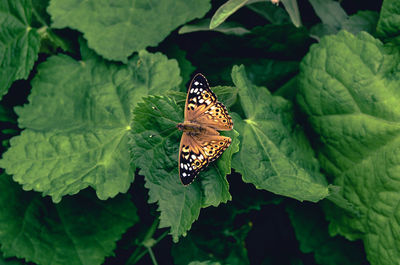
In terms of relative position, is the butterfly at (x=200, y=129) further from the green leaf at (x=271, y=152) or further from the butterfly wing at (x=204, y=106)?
the green leaf at (x=271, y=152)

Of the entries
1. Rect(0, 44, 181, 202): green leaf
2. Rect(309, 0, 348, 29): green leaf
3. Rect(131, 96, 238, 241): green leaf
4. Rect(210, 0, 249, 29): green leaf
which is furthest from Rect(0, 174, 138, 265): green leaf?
Rect(309, 0, 348, 29): green leaf

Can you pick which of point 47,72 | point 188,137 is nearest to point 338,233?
point 188,137

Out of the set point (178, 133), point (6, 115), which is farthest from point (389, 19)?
point (6, 115)

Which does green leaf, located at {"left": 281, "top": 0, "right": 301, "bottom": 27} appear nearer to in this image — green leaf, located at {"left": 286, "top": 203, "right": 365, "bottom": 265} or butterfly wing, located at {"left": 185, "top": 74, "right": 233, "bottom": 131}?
butterfly wing, located at {"left": 185, "top": 74, "right": 233, "bottom": 131}

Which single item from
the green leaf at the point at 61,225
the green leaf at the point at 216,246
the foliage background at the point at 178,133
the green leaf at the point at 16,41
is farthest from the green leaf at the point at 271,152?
A: the green leaf at the point at 16,41

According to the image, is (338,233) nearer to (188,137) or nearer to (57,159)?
(188,137)
